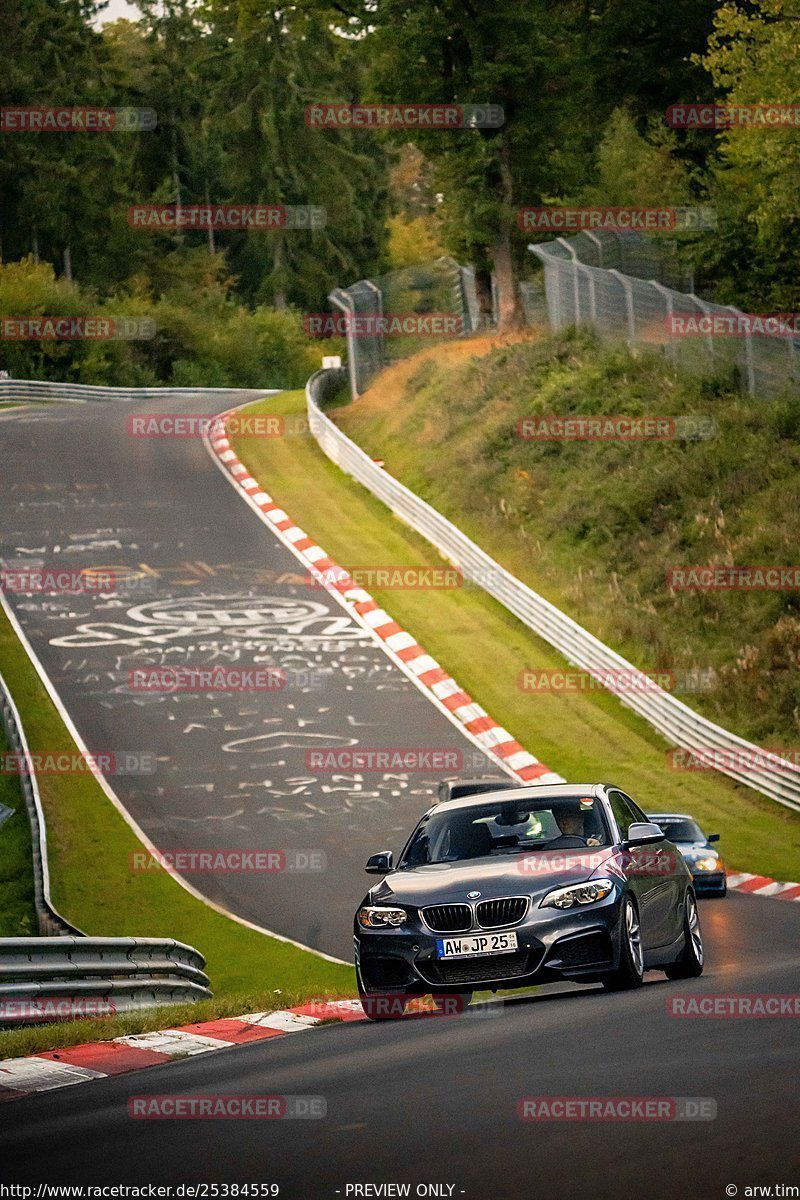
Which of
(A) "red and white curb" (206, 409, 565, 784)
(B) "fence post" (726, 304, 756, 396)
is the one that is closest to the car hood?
(A) "red and white curb" (206, 409, 565, 784)

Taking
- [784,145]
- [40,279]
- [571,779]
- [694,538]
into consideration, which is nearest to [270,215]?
[40,279]

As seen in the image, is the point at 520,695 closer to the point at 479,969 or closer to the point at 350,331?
the point at 479,969

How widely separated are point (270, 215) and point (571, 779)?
78.6 meters

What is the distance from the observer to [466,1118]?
697 cm

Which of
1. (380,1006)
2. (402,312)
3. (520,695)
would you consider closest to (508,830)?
(380,1006)

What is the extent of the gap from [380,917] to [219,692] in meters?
17.6

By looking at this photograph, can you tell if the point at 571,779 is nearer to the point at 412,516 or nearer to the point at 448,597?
the point at 448,597

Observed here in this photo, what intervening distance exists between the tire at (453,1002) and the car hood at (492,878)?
2.47 ft

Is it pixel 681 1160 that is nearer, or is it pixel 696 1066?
pixel 681 1160

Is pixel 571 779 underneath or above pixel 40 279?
underneath

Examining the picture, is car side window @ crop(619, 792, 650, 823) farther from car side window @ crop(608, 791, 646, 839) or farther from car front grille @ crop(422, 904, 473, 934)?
car front grille @ crop(422, 904, 473, 934)

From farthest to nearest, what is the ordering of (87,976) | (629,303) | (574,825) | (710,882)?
(629,303)
(710,882)
(87,976)
(574,825)

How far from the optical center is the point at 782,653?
95.6 feet

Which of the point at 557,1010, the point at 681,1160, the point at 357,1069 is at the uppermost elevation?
the point at 681,1160
